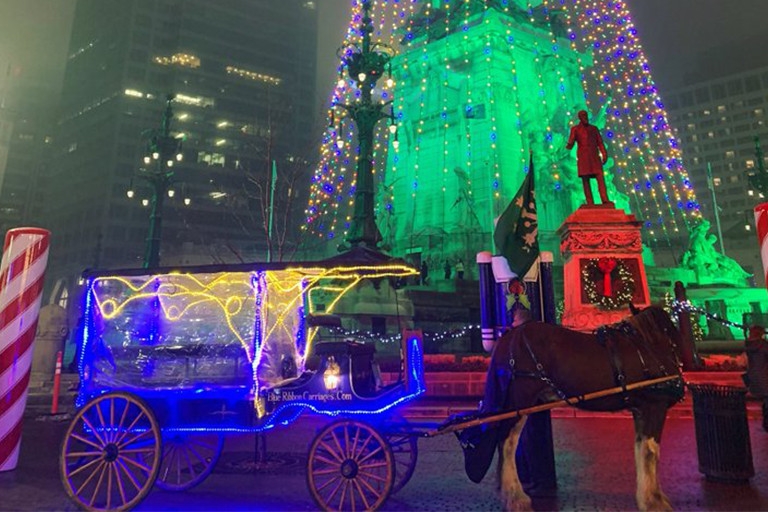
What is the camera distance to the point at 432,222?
39.5m

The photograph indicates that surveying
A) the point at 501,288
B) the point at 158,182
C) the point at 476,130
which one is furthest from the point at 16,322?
the point at 476,130

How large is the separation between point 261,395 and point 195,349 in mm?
1140

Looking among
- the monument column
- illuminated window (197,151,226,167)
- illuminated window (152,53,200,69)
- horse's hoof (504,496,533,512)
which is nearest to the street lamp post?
the monument column

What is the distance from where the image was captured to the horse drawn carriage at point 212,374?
5730mm

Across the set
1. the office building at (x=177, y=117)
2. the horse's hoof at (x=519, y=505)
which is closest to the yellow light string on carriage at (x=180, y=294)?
the horse's hoof at (x=519, y=505)

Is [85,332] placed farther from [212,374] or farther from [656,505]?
[656,505]

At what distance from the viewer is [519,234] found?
727cm

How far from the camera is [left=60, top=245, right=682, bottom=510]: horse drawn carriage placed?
520 cm

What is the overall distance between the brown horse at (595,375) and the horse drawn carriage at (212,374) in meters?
1.09

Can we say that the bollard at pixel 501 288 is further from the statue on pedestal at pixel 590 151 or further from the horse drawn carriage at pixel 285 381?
the statue on pedestal at pixel 590 151

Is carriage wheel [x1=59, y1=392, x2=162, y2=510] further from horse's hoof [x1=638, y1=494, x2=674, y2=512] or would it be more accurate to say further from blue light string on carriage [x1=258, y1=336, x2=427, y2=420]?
horse's hoof [x1=638, y1=494, x2=674, y2=512]

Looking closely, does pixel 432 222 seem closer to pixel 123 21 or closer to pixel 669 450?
pixel 669 450

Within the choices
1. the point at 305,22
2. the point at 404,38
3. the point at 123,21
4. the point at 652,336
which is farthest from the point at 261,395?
the point at 305,22

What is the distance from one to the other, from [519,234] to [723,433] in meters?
3.52
